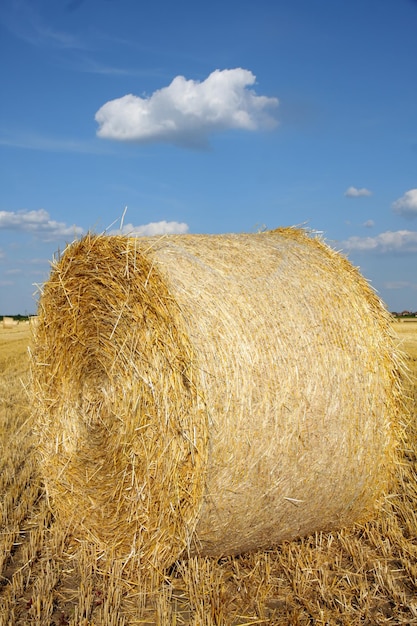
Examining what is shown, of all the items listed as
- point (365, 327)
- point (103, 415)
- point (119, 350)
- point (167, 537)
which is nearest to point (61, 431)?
point (103, 415)

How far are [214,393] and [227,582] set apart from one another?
1.36 m

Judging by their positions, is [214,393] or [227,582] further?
[227,582]

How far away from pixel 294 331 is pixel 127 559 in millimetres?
2001

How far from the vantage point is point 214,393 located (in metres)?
4.23

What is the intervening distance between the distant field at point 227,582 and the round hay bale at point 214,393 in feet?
0.54

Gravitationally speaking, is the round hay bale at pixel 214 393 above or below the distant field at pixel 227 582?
above

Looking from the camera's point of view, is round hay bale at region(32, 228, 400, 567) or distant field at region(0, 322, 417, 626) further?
round hay bale at region(32, 228, 400, 567)

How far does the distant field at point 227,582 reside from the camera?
3998 mm

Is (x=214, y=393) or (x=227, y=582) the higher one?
(x=214, y=393)

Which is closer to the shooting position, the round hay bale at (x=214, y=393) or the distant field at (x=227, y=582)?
the distant field at (x=227, y=582)

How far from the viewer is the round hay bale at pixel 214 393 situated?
169 inches

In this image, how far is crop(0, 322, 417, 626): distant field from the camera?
13.1ft

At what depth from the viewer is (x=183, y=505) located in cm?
427

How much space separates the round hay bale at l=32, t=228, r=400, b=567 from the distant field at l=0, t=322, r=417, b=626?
0.54ft
